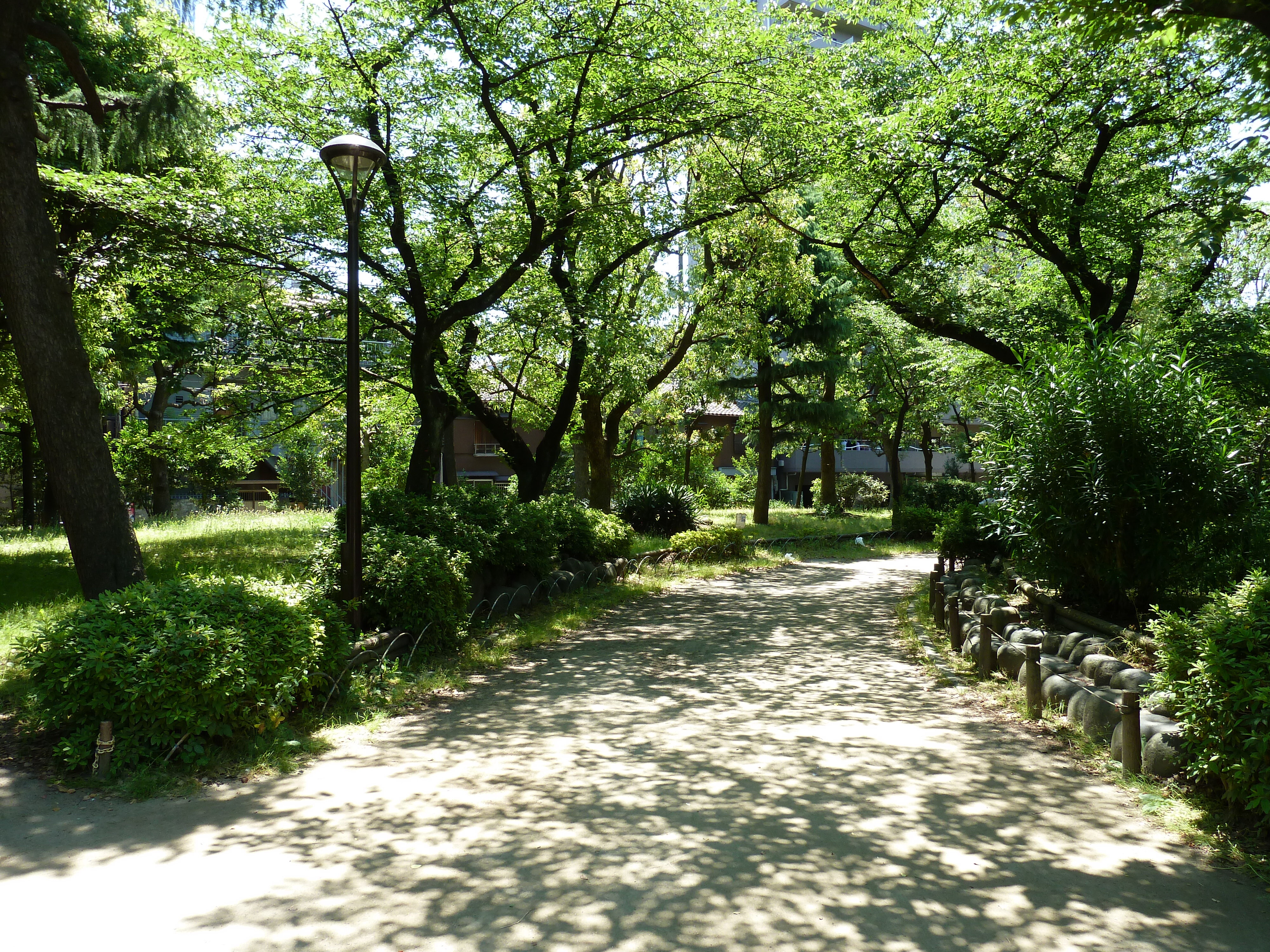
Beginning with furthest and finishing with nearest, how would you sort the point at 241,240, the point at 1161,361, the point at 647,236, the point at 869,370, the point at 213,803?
the point at 869,370, the point at 647,236, the point at 241,240, the point at 1161,361, the point at 213,803

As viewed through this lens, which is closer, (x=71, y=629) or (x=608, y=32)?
(x=71, y=629)

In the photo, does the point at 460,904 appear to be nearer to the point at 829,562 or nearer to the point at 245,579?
the point at 245,579

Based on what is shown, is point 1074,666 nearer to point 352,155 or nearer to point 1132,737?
point 1132,737

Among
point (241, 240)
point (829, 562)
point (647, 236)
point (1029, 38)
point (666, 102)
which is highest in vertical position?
point (1029, 38)

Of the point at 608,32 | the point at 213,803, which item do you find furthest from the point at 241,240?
the point at 213,803

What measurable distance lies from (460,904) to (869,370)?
Answer: 26873 millimetres

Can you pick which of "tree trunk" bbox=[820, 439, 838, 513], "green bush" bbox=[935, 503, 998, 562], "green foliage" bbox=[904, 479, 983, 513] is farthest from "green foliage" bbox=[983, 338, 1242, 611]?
"tree trunk" bbox=[820, 439, 838, 513]

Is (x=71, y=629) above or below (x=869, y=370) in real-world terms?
below

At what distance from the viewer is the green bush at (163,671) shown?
5320 millimetres

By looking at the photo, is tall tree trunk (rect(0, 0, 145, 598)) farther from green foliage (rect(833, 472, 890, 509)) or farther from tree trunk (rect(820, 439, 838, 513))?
green foliage (rect(833, 472, 890, 509))

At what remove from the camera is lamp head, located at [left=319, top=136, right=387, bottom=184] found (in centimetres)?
737

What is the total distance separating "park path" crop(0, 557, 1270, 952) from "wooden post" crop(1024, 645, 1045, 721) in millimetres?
370

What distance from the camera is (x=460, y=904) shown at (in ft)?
12.5

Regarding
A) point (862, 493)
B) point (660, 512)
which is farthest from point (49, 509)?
point (862, 493)
